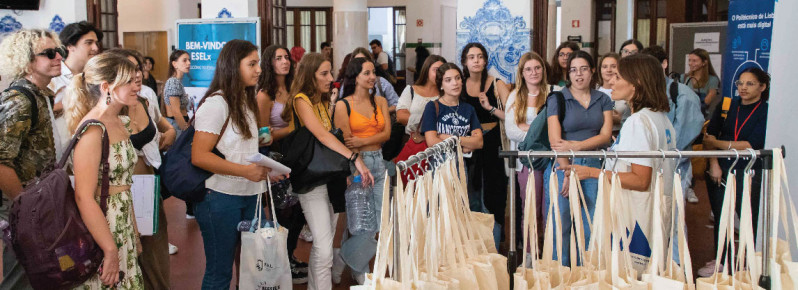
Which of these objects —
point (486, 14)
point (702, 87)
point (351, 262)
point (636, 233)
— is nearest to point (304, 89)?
point (351, 262)

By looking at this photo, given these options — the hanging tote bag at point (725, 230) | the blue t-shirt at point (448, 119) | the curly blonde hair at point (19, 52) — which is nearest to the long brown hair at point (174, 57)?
the blue t-shirt at point (448, 119)

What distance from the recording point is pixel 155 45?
15.7 m

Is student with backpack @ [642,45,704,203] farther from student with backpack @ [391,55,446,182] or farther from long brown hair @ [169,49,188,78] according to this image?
long brown hair @ [169,49,188,78]

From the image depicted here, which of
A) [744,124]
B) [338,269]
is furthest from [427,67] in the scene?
[744,124]

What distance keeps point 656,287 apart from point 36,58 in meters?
2.60

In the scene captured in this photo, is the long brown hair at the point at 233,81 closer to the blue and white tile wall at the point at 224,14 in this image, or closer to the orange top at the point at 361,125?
the orange top at the point at 361,125

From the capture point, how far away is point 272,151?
4766 mm

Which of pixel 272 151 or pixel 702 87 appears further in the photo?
pixel 702 87

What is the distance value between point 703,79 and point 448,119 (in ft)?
12.3

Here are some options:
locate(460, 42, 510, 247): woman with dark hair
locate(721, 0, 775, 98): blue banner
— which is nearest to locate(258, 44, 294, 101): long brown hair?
locate(460, 42, 510, 247): woman with dark hair

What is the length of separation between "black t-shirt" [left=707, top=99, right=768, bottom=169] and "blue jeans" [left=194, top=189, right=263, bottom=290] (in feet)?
10.3

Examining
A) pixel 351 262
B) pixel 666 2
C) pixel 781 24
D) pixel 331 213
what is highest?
pixel 666 2

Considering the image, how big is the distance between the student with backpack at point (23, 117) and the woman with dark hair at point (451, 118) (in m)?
2.32

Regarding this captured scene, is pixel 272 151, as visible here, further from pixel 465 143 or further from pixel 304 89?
pixel 465 143
